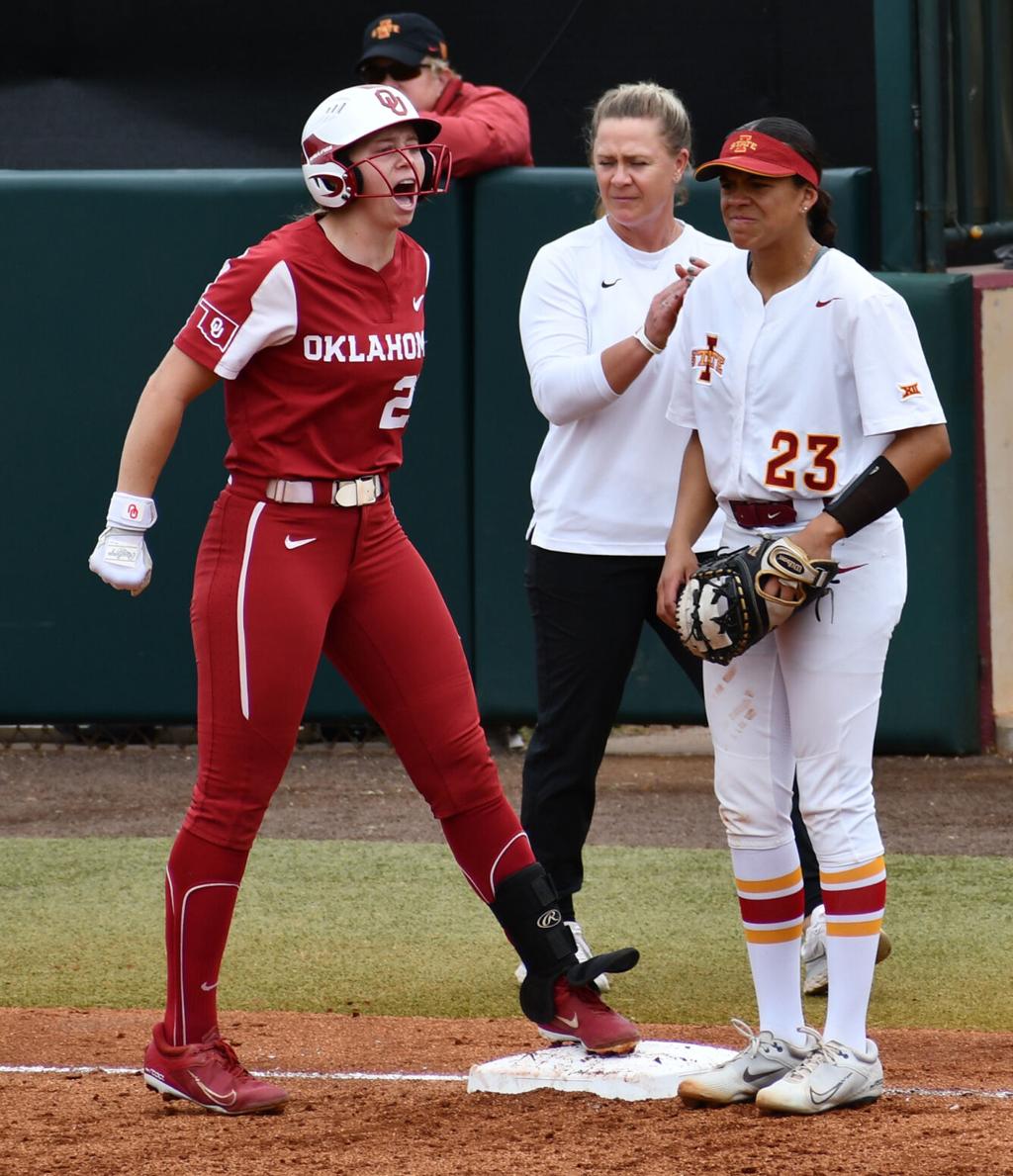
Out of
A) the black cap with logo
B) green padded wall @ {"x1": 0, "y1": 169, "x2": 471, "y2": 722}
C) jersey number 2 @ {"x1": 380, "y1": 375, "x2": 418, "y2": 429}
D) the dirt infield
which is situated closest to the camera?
the dirt infield

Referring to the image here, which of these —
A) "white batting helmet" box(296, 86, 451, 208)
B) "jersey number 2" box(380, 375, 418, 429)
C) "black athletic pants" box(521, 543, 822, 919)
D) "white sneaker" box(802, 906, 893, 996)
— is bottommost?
"white sneaker" box(802, 906, 893, 996)

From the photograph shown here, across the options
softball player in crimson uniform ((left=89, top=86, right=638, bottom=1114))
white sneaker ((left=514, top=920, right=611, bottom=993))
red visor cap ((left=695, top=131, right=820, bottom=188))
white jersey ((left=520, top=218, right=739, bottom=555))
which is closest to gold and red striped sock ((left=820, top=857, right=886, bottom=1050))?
softball player in crimson uniform ((left=89, top=86, right=638, bottom=1114))

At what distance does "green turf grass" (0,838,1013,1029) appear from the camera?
4.76 metres

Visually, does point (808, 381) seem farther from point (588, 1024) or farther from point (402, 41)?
point (402, 41)

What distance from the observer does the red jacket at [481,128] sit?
293 inches

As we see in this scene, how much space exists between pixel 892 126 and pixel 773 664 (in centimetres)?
434

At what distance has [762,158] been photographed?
355cm

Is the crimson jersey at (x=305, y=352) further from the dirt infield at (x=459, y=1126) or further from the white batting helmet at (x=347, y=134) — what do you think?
the dirt infield at (x=459, y=1126)

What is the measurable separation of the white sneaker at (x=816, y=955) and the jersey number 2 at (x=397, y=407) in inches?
67.8

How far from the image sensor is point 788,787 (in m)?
3.72

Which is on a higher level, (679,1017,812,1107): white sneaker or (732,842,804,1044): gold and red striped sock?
(732,842,804,1044): gold and red striped sock

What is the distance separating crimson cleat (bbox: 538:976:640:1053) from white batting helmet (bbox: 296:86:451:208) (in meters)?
1.64

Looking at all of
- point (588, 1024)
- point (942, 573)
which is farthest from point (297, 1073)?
point (942, 573)

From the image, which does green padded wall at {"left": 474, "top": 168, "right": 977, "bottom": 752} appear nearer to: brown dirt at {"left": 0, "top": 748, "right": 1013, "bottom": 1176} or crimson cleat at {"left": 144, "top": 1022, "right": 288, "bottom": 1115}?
brown dirt at {"left": 0, "top": 748, "right": 1013, "bottom": 1176}
